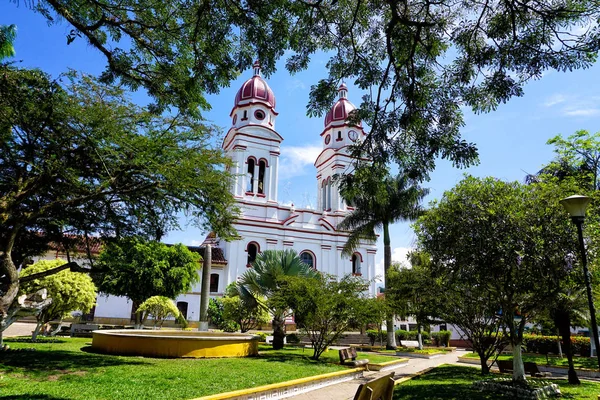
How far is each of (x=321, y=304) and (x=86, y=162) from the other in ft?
27.3

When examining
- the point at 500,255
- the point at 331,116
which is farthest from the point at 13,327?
the point at 331,116

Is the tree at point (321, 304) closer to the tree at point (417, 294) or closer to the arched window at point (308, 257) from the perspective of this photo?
the tree at point (417, 294)

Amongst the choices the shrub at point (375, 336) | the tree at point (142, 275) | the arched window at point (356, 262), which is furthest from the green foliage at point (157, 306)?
the arched window at point (356, 262)

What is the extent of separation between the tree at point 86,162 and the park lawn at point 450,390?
6445 mm

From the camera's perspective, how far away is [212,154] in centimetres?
1110

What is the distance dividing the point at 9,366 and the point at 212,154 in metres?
6.55

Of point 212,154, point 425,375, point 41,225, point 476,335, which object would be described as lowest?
point 425,375

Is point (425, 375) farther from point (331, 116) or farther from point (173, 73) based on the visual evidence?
point (331, 116)

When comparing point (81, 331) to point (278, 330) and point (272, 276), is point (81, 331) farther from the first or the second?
point (272, 276)

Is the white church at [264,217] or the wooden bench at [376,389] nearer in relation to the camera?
the wooden bench at [376,389]

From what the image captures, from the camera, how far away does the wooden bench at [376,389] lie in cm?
366

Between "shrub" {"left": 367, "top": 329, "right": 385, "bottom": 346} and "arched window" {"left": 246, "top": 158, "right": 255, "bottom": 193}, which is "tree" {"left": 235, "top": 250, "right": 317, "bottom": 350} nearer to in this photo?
"shrub" {"left": 367, "top": 329, "right": 385, "bottom": 346}

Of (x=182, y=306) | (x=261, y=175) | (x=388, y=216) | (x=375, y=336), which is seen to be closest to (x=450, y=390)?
(x=388, y=216)

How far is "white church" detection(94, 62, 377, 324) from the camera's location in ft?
110
